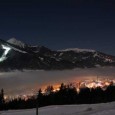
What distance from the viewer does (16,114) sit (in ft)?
180

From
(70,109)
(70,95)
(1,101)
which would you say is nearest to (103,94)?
(70,95)

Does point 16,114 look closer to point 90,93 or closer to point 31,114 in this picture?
Result: point 31,114

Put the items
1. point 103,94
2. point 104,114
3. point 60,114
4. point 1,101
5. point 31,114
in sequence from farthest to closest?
point 1,101, point 103,94, point 31,114, point 60,114, point 104,114

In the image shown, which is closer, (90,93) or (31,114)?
(31,114)

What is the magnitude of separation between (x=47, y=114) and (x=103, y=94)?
6663 cm

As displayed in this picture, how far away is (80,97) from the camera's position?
4619 inches

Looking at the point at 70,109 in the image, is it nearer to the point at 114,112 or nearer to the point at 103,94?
the point at 114,112

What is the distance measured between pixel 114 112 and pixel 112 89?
8267cm

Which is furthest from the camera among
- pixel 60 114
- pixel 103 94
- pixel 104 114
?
pixel 103 94

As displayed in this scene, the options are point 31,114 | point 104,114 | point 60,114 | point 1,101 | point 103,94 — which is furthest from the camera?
point 1,101

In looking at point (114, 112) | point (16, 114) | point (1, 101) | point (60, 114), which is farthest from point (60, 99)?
point (114, 112)

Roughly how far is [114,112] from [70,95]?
84.9 m

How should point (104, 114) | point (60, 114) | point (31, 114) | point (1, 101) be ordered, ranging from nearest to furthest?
point (104, 114), point (60, 114), point (31, 114), point (1, 101)

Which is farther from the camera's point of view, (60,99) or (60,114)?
(60,99)
